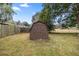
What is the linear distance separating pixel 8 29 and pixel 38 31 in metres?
0.28

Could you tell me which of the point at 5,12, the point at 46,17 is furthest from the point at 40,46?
the point at 5,12

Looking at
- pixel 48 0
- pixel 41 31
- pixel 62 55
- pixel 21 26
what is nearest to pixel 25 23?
pixel 21 26

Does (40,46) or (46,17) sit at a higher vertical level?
(46,17)

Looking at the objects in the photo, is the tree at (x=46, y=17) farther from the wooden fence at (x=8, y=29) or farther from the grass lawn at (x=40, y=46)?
the wooden fence at (x=8, y=29)

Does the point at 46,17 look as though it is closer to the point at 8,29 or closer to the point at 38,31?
the point at 38,31

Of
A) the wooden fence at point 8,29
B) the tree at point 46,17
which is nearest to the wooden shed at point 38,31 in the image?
the tree at point 46,17

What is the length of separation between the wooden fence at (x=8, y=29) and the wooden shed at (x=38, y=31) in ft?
0.46

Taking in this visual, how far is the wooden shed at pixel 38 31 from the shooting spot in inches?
59.5

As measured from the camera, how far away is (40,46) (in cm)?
150

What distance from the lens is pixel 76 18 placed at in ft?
4.94

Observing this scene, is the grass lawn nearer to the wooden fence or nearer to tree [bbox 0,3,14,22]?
the wooden fence

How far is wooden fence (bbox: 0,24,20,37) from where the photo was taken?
150 cm

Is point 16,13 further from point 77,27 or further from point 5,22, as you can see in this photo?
point 77,27

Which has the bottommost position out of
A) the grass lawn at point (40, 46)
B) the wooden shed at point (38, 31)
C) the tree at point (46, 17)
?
the grass lawn at point (40, 46)
